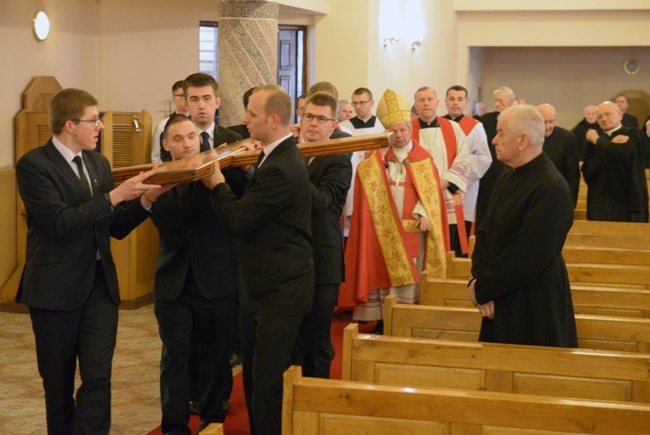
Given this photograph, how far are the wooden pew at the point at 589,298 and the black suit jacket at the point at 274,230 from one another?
1.46 m

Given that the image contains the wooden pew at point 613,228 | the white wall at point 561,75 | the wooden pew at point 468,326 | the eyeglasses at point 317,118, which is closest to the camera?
the wooden pew at point 468,326

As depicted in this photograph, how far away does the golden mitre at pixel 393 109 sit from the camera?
20.1 feet

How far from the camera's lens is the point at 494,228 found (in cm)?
407

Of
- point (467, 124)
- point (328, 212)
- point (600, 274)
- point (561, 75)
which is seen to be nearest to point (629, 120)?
point (561, 75)

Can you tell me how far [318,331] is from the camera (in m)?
4.79

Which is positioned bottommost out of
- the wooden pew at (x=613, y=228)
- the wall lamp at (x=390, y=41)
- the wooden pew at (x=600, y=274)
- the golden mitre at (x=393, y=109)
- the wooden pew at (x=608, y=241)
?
the wooden pew at (x=600, y=274)

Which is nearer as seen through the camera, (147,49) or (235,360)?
(235,360)

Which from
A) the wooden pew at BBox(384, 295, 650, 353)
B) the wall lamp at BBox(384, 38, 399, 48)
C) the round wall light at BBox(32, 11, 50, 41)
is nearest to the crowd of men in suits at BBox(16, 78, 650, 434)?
the wooden pew at BBox(384, 295, 650, 353)

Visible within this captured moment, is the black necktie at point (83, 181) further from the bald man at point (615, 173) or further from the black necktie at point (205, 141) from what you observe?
the bald man at point (615, 173)

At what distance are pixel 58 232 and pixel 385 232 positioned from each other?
130 inches

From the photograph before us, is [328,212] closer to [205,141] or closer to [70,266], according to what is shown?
[205,141]

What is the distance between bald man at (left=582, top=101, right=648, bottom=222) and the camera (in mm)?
8984

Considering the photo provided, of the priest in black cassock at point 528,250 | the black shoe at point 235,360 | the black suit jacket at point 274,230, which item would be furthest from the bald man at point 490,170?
the black suit jacket at point 274,230

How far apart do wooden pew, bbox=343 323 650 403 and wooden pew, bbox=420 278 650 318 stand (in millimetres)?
1456
